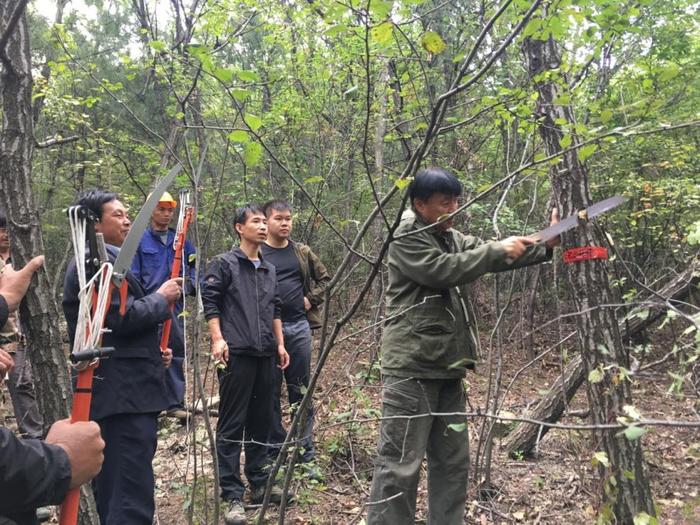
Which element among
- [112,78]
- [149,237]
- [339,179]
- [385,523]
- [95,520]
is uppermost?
[112,78]

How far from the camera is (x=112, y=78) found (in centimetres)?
1106

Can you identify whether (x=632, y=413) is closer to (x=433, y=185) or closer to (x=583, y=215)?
(x=583, y=215)

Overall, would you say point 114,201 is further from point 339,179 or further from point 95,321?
point 339,179

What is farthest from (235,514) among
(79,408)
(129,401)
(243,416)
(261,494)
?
(79,408)

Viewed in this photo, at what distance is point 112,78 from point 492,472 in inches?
426

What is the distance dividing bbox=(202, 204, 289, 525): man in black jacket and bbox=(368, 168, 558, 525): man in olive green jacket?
3.55ft

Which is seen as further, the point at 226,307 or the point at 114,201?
the point at 226,307

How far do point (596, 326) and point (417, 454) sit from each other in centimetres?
118

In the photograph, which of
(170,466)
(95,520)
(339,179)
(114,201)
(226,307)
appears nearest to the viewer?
(95,520)

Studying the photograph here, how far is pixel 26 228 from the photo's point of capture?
7.93 ft

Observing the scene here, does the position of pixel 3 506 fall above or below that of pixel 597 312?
below

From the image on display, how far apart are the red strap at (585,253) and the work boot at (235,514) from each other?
2.42 meters

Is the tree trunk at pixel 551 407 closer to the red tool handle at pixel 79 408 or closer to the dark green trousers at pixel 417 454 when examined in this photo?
the dark green trousers at pixel 417 454

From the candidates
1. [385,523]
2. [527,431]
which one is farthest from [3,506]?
[527,431]
